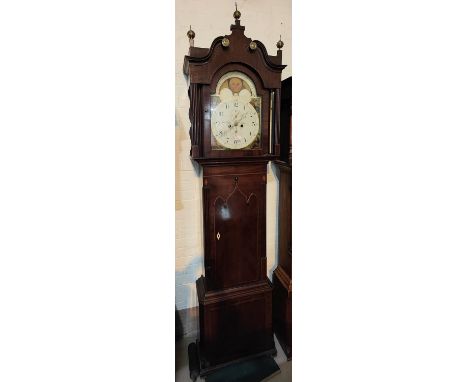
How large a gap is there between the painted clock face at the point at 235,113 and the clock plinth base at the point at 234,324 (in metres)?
0.81

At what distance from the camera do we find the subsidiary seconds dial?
1398 millimetres

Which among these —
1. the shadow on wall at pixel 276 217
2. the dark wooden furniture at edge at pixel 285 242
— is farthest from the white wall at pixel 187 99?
the dark wooden furniture at edge at pixel 285 242

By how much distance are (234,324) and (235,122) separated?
1.10 meters

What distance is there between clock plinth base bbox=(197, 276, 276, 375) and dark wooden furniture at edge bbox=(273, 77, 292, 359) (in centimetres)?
10

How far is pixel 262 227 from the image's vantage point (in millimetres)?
1553

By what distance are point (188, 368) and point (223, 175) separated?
113 cm

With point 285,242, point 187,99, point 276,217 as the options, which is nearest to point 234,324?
point 285,242

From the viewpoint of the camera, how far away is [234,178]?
1469 mm

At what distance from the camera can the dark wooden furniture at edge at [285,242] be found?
1601mm

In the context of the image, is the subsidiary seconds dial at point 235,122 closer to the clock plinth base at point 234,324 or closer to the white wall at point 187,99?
the white wall at point 187,99

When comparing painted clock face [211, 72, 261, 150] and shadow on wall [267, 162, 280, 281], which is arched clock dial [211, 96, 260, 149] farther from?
shadow on wall [267, 162, 280, 281]

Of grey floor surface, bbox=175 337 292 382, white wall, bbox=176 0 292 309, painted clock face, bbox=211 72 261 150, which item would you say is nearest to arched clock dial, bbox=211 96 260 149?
painted clock face, bbox=211 72 261 150

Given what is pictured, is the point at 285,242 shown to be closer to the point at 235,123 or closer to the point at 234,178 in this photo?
the point at 234,178
